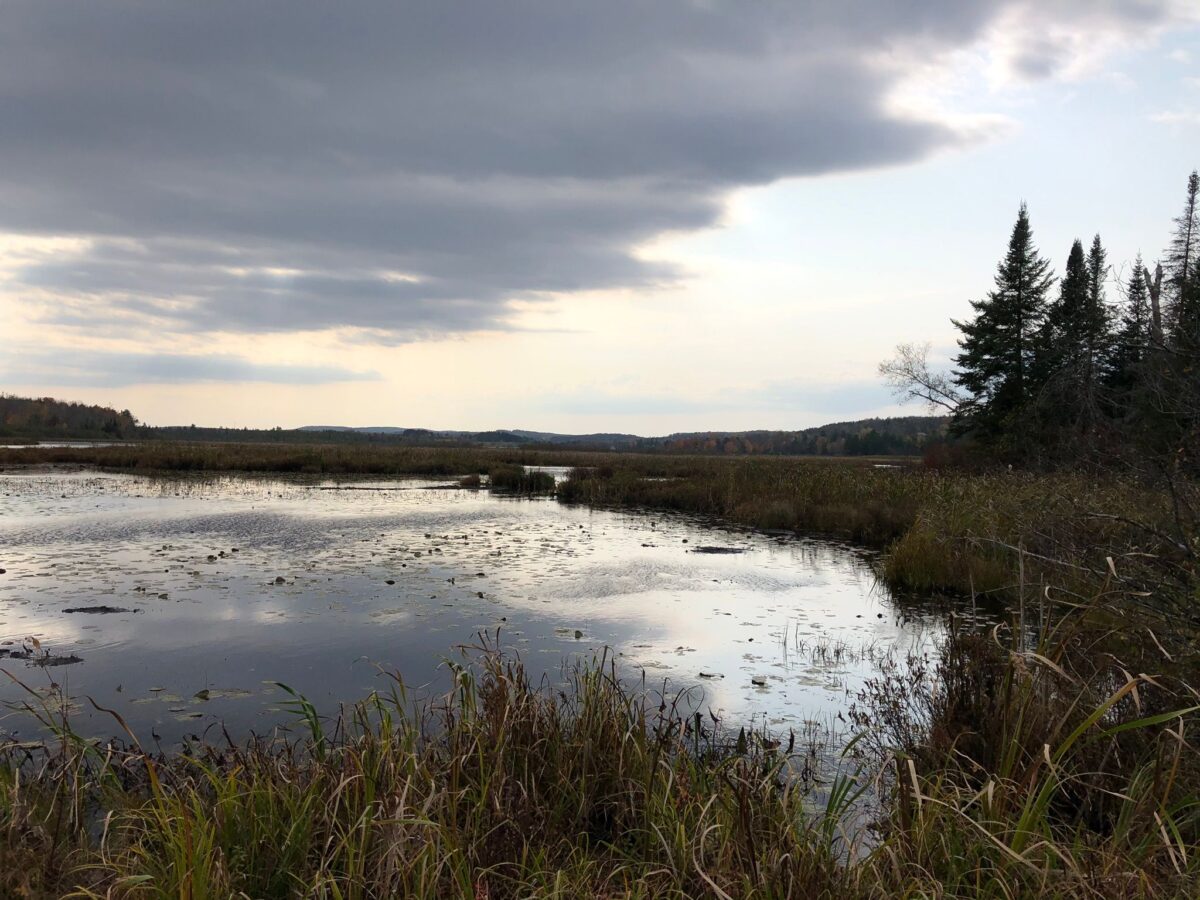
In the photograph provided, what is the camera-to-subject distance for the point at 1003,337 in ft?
130

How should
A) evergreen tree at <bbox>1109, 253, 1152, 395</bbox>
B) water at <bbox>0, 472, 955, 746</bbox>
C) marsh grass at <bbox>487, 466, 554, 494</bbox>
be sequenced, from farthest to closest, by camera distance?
1. marsh grass at <bbox>487, 466, 554, 494</bbox>
2. water at <bbox>0, 472, 955, 746</bbox>
3. evergreen tree at <bbox>1109, 253, 1152, 395</bbox>

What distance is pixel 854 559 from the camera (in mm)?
15930

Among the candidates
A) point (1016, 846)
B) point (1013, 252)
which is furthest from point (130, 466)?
point (1013, 252)

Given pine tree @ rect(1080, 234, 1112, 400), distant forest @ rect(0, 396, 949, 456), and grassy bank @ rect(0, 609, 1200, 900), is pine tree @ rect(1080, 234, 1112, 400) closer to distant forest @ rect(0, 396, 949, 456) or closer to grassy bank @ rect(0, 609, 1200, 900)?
grassy bank @ rect(0, 609, 1200, 900)

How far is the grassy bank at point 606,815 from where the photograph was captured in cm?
294

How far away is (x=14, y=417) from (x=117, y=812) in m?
150

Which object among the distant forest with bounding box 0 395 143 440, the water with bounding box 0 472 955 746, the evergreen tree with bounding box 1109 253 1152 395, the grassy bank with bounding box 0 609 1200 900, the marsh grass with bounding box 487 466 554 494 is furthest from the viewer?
the distant forest with bounding box 0 395 143 440

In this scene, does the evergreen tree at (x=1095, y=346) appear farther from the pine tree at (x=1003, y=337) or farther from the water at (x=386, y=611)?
the pine tree at (x=1003, y=337)

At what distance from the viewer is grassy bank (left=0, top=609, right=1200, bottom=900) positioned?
294 cm

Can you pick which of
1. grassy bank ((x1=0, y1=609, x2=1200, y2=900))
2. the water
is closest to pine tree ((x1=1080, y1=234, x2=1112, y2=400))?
grassy bank ((x1=0, y1=609, x2=1200, y2=900))

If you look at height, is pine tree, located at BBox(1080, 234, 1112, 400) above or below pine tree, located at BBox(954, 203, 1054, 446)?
below

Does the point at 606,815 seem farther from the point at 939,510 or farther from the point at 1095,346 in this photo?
the point at 939,510

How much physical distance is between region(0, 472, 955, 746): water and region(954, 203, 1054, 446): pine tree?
2686 cm

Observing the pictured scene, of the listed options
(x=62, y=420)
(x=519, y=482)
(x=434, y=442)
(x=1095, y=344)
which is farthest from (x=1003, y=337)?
(x=62, y=420)
